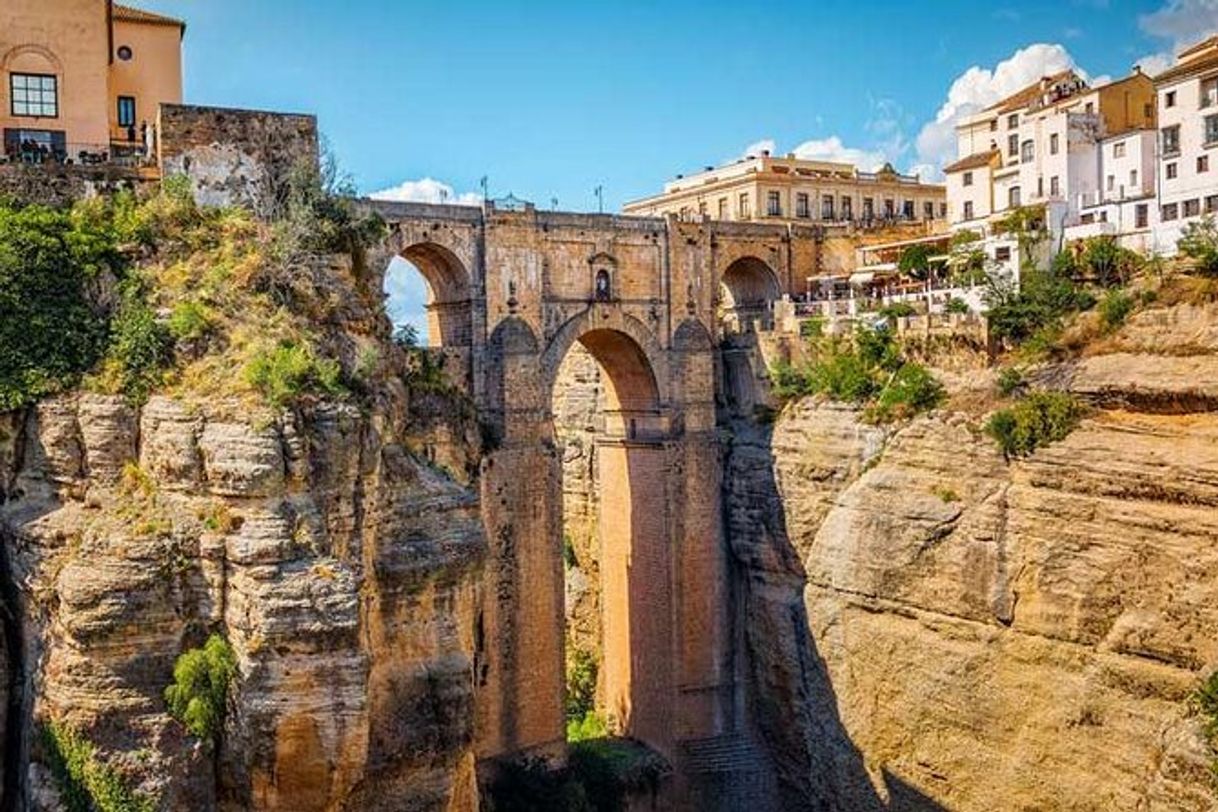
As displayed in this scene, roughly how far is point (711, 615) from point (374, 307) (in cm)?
1749

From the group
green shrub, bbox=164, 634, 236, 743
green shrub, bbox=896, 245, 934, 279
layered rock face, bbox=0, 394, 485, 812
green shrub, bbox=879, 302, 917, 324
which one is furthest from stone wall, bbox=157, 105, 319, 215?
green shrub, bbox=896, 245, 934, 279

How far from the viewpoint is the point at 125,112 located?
71.7 ft

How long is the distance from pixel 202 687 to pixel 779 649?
20192mm

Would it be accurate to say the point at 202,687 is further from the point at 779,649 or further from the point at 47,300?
the point at 779,649

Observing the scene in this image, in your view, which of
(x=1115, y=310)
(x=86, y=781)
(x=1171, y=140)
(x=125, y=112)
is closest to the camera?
(x=86, y=781)

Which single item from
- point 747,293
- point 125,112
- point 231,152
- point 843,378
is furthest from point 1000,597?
point 125,112

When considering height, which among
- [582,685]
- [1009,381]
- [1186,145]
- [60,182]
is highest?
[1186,145]

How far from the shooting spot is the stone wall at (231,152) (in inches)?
707

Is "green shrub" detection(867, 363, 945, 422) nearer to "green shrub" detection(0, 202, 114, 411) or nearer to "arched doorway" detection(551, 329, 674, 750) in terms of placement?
"arched doorway" detection(551, 329, 674, 750)

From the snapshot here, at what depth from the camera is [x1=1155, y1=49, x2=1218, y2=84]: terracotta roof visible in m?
30.3

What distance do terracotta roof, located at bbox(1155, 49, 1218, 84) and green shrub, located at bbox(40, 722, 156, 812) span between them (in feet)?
94.7

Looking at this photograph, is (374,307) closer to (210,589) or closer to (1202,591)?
(210,589)

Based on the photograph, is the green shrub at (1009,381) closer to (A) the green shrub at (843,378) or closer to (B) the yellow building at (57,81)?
(A) the green shrub at (843,378)

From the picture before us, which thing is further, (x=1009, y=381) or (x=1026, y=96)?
(x=1026, y=96)
